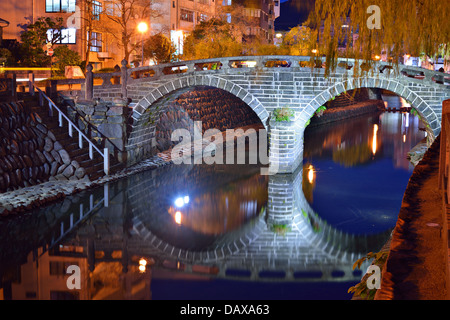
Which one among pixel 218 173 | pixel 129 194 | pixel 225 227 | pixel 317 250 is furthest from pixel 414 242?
pixel 218 173

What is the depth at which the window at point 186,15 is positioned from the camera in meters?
41.2

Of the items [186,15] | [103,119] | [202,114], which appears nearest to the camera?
[103,119]

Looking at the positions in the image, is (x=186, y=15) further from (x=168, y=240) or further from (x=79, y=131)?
(x=168, y=240)

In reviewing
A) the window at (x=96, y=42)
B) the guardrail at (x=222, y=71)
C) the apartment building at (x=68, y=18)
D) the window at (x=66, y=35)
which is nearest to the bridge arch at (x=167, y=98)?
the guardrail at (x=222, y=71)

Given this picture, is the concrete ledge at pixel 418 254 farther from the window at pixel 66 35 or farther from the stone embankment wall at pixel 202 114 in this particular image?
the window at pixel 66 35

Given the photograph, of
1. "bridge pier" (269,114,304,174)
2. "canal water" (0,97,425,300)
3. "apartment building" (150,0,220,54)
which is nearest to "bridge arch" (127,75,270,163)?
"bridge pier" (269,114,304,174)

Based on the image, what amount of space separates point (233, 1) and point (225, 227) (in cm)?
4367

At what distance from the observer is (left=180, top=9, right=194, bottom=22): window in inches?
1623

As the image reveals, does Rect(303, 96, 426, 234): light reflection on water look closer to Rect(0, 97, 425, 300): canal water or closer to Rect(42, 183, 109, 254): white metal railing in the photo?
Rect(0, 97, 425, 300): canal water

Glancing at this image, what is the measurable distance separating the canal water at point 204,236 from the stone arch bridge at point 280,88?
165cm

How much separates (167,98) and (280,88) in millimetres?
4672

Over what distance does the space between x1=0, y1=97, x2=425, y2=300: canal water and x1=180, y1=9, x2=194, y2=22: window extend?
21199 mm

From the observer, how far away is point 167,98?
22844 mm

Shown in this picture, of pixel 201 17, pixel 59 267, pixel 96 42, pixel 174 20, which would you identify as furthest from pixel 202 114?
pixel 59 267
